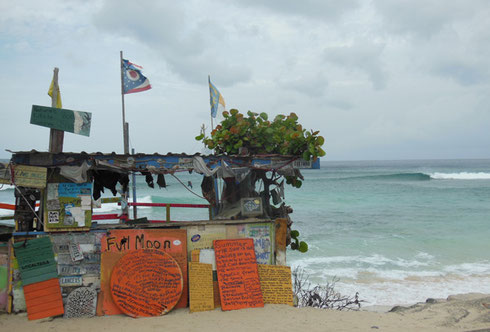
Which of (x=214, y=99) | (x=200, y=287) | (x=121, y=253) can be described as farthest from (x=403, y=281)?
(x=121, y=253)

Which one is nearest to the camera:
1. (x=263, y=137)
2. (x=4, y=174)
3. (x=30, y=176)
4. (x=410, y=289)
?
(x=4, y=174)

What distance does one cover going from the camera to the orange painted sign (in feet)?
21.3

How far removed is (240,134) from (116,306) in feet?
12.9

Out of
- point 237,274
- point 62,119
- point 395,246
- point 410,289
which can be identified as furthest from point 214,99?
point 395,246

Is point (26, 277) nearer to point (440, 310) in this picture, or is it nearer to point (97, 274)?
point (97, 274)

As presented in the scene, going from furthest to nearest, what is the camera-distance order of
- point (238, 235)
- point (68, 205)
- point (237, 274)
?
1. point (238, 235)
2. point (237, 274)
3. point (68, 205)

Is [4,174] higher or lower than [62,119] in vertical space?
lower

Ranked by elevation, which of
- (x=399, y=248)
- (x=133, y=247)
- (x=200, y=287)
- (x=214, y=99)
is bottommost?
(x=399, y=248)

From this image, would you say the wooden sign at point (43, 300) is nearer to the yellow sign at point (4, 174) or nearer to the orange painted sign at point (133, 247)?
the orange painted sign at point (133, 247)

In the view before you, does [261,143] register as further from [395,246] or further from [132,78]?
[395,246]

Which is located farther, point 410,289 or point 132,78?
point 410,289

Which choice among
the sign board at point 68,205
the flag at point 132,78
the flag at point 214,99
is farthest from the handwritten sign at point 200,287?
the flag at point 132,78

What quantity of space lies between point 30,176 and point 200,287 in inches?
134

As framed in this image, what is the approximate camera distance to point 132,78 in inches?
386
